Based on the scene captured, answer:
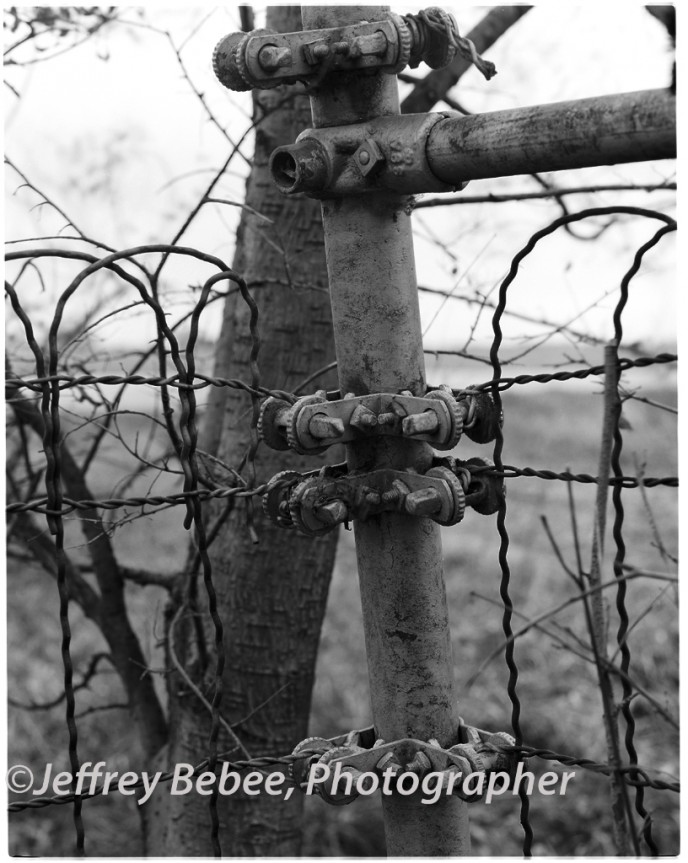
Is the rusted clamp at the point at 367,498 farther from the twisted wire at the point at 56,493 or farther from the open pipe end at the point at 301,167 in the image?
the open pipe end at the point at 301,167

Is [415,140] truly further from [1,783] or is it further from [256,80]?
[1,783]

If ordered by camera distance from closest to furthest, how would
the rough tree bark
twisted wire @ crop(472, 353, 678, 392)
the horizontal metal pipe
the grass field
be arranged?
the horizontal metal pipe, twisted wire @ crop(472, 353, 678, 392), the rough tree bark, the grass field

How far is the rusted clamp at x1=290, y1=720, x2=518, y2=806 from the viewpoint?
127 centimetres

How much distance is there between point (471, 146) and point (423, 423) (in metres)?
0.32

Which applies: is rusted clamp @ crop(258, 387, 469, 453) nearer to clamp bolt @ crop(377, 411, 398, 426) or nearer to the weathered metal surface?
clamp bolt @ crop(377, 411, 398, 426)

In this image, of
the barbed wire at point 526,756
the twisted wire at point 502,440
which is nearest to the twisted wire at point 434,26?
the twisted wire at point 502,440

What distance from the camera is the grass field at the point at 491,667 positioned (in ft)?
13.7

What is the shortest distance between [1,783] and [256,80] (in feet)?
3.18

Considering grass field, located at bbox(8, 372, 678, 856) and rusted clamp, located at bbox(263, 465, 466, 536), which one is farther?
grass field, located at bbox(8, 372, 678, 856)

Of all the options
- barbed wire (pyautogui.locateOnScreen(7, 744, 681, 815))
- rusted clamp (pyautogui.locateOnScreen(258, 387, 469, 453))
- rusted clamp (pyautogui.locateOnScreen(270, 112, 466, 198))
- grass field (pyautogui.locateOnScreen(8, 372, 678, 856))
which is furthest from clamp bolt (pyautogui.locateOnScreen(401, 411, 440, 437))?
grass field (pyautogui.locateOnScreen(8, 372, 678, 856))

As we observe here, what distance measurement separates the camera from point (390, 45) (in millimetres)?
1189

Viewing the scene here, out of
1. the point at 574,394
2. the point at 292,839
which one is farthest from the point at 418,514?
the point at 574,394

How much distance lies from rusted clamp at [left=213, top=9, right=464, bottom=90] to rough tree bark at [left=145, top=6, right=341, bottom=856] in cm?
91

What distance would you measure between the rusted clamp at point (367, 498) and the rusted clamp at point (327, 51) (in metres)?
0.50
